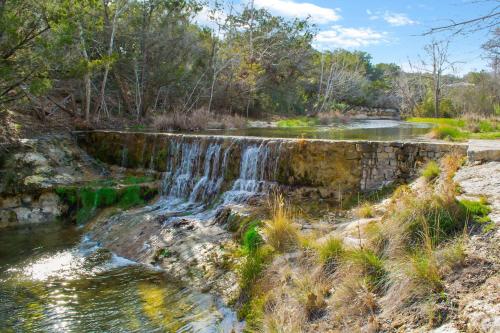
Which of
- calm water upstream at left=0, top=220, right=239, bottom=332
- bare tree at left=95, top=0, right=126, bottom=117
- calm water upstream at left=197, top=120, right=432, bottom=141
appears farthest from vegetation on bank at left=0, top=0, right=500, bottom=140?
calm water upstream at left=0, top=220, right=239, bottom=332

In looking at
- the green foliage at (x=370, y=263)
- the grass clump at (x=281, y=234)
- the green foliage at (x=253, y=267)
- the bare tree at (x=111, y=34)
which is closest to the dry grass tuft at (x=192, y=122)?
the bare tree at (x=111, y=34)

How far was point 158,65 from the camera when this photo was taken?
1739 cm

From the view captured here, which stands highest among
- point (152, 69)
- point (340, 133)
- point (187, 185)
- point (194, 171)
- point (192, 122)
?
point (152, 69)

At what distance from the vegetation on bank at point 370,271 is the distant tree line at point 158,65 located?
2830 millimetres

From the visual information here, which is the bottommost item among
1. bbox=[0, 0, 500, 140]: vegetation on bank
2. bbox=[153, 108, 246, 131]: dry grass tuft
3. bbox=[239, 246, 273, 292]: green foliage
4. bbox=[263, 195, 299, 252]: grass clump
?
bbox=[239, 246, 273, 292]: green foliage

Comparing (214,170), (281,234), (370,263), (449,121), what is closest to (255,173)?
(214,170)

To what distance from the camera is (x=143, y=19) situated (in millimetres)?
17172

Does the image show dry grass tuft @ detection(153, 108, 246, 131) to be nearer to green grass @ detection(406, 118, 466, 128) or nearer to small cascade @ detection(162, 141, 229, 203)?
small cascade @ detection(162, 141, 229, 203)

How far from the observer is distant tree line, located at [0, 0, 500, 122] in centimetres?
869

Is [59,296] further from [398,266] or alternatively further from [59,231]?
[398,266]

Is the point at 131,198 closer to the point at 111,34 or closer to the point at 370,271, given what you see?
the point at 370,271

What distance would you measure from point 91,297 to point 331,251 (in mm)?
3077

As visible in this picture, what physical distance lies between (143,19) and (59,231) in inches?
437

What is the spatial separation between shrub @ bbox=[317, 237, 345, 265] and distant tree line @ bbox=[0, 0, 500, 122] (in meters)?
3.43
